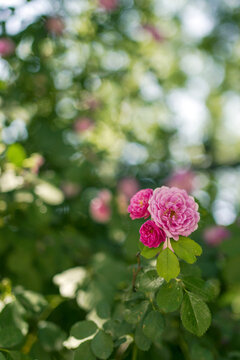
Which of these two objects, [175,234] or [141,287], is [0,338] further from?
[175,234]

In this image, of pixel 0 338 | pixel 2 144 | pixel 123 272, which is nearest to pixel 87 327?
pixel 0 338

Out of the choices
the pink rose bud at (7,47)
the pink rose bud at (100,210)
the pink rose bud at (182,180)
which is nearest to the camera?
the pink rose bud at (7,47)

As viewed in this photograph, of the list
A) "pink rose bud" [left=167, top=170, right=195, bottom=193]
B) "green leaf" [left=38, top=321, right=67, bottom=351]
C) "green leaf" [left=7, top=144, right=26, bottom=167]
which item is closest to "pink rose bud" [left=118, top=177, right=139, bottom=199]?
"pink rose bud" [left=167, top=170, right=195, bottom=193]

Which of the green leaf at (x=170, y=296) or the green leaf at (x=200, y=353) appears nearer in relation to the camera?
the green leaf at (x=170, y=296)

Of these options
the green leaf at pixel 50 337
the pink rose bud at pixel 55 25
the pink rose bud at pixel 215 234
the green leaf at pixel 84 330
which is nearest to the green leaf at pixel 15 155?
the green leaf at pixel 50 337

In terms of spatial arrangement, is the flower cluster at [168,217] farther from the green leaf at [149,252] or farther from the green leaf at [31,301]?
the green leaf at [31,301]

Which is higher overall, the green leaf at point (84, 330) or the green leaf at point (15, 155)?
the green leaf at point (15, 155)

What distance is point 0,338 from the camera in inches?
36.3

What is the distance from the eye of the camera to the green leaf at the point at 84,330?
96 cm

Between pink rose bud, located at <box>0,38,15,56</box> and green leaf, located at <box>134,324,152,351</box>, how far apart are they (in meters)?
1.81

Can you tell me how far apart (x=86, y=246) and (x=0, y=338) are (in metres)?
0.97

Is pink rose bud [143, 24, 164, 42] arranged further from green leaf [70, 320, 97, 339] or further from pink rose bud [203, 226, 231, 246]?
green leaf [70, 320, 97, 339]

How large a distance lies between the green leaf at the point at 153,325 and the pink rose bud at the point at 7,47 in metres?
1.82

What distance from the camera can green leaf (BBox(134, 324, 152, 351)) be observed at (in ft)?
2.93
